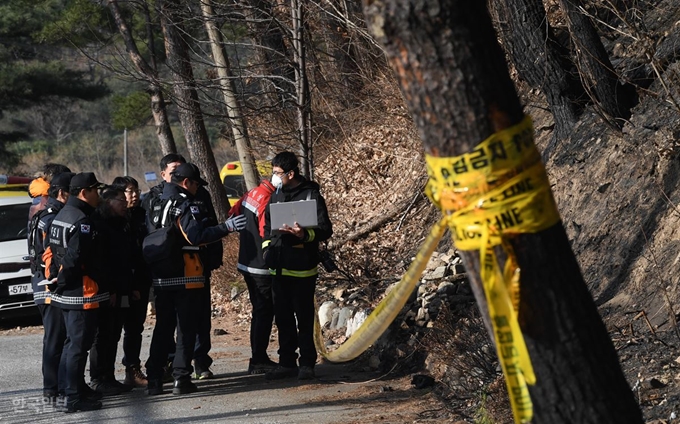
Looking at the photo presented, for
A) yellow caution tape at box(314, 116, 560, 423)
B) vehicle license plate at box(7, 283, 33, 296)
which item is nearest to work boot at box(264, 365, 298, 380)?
vehicle license plate at box(7, 283, 33, 296)

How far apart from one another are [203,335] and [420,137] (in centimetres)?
526

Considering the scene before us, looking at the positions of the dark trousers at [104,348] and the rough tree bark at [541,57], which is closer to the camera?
the dark trousers at [104,348]

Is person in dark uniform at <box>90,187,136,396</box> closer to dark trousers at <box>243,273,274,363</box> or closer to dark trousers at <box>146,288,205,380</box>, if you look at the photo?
dark trousers at <box>146,288,205,380</box>

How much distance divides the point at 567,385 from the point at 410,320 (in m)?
5.96

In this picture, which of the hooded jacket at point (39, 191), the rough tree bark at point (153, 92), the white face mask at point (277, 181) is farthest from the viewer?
the rough tree bark at point (153, 92)

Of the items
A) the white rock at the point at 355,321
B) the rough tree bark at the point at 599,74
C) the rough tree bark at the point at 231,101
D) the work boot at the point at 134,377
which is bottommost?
the work boot at the point at 134,377

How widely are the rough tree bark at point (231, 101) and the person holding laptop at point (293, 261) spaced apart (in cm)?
332

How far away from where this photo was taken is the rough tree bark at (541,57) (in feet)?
32.9

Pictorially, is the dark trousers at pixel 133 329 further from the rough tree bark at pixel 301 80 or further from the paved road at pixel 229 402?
the rough tree bark at pixel 301 80

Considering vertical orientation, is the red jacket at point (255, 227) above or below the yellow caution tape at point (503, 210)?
above

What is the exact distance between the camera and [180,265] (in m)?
8.46

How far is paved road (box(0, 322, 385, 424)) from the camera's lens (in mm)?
7652

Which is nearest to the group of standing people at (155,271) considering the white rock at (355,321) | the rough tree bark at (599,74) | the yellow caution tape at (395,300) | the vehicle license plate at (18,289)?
the white rock at (355,321)

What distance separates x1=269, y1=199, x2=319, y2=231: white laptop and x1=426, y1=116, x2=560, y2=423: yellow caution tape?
5189 millimetres
